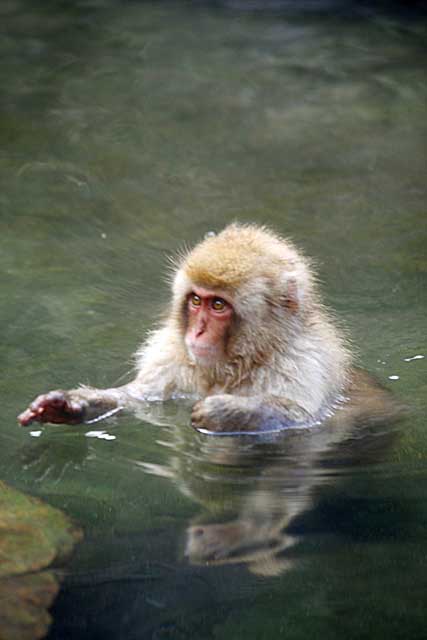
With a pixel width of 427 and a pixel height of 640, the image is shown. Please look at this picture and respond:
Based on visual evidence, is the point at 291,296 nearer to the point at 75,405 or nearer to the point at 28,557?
the point at 75,405

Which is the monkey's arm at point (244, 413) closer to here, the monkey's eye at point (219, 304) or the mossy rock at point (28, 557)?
the monkey's eye at point (219, 304)

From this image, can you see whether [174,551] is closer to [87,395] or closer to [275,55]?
[87,395]

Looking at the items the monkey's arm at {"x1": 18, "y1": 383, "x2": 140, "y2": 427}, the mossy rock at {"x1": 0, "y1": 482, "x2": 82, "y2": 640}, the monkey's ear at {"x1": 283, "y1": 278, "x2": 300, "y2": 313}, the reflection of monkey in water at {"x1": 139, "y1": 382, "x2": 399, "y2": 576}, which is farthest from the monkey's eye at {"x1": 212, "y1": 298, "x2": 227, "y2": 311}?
the mossy rock at {"x1": 0, "y1": 482, "x2": 82, "y2": 640}

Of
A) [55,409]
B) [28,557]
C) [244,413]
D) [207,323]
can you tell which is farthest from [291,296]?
[28,557]

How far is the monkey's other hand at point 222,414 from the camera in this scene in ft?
19.5

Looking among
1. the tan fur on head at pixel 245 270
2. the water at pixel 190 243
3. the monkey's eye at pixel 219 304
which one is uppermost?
the tan fur on head at pixel 245 270

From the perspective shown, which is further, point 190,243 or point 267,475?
point 190,243

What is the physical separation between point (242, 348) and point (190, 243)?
272cm

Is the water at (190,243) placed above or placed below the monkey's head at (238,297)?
below

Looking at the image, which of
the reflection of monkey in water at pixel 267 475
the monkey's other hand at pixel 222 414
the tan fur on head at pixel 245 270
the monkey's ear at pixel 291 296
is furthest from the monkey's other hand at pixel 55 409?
the monkey's ear at pixel 291 296

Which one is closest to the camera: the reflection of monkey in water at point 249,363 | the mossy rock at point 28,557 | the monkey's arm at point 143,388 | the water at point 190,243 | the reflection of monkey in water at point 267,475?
the mossy rock at point 28,557

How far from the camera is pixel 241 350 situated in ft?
20.5

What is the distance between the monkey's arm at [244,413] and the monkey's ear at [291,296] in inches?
18.4

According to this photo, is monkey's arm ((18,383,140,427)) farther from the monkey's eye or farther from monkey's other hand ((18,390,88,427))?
the monkey's eye
